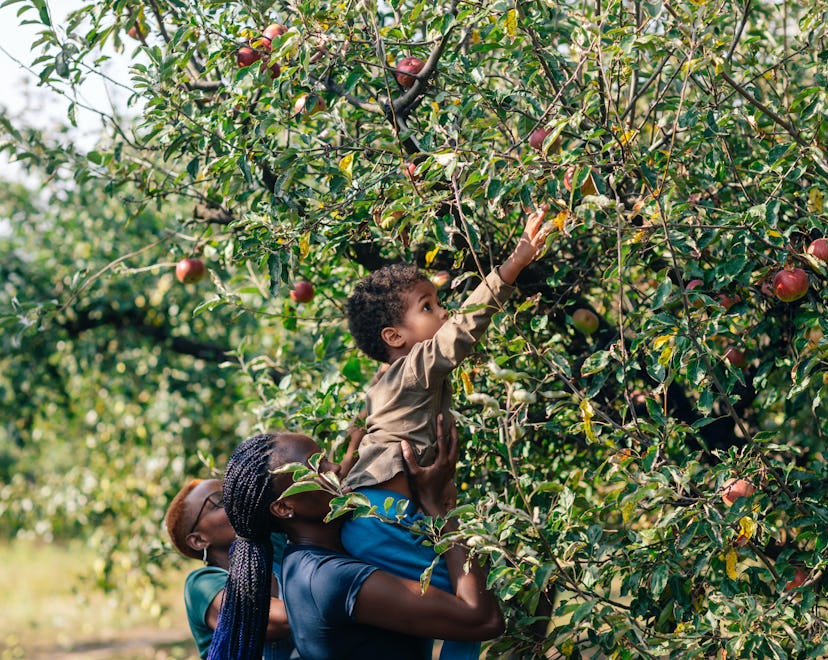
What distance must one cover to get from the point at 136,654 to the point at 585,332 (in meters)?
7.22

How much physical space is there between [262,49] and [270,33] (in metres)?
0.05

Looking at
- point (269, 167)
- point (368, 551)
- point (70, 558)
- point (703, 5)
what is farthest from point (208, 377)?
point (70, 558)

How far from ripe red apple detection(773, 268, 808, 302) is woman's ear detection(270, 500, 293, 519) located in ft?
3.80

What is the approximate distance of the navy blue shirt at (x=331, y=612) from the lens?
6.23 feet

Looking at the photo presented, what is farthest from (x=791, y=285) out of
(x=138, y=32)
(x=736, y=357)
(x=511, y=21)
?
(x=138, y=32)

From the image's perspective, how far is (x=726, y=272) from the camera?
7.05ft

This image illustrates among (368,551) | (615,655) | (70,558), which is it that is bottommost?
(70,558)

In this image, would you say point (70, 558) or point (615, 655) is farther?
point (70, 558)

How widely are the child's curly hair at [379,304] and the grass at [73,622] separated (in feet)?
19.6

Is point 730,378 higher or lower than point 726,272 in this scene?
lower

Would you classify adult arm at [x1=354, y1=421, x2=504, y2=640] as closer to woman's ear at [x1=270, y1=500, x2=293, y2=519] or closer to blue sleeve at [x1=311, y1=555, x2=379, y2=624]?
blue sleeve at [x1=311, y1=555, x2=379, y2=624]

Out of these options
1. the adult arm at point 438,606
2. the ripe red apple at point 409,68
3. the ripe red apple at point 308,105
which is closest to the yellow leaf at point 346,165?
the ripe red apple at point 308,105

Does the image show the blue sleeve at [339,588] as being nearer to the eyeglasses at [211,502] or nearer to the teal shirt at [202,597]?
the teal shirt at [202,597]

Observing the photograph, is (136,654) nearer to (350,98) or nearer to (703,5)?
(350,98)
